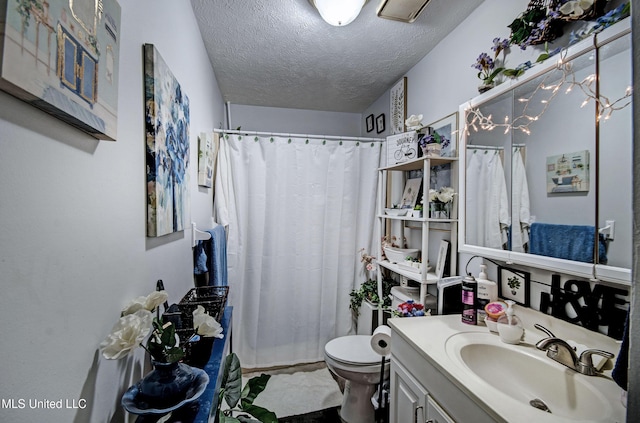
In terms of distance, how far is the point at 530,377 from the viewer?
99 centimetres

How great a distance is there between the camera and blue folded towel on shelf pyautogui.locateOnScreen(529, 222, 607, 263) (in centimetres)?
92

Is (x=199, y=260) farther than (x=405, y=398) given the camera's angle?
Yes

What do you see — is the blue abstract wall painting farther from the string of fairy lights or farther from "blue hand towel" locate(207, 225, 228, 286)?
the string of fairy lights

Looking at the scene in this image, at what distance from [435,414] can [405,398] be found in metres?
0.22

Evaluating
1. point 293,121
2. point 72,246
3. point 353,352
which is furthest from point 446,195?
point 293,121

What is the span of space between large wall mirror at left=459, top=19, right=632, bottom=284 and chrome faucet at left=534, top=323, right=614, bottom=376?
0.80 feet

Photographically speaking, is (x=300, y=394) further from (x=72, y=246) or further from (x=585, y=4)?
(x=585, y=4)

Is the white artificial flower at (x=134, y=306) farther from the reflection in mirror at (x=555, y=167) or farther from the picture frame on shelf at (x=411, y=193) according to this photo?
the picture frame on shelf at (x=411, y=193)

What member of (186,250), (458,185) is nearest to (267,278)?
(186,250)

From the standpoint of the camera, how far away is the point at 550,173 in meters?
1.06

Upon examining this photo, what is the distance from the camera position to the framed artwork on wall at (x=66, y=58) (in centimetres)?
37

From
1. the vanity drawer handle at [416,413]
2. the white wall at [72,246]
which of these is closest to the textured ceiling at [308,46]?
the white wall at [72,246]

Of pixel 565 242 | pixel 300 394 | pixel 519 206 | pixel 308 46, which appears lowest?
pixel 300 394

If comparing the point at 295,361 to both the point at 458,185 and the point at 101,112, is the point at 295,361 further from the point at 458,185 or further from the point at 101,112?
the point at 101,112
